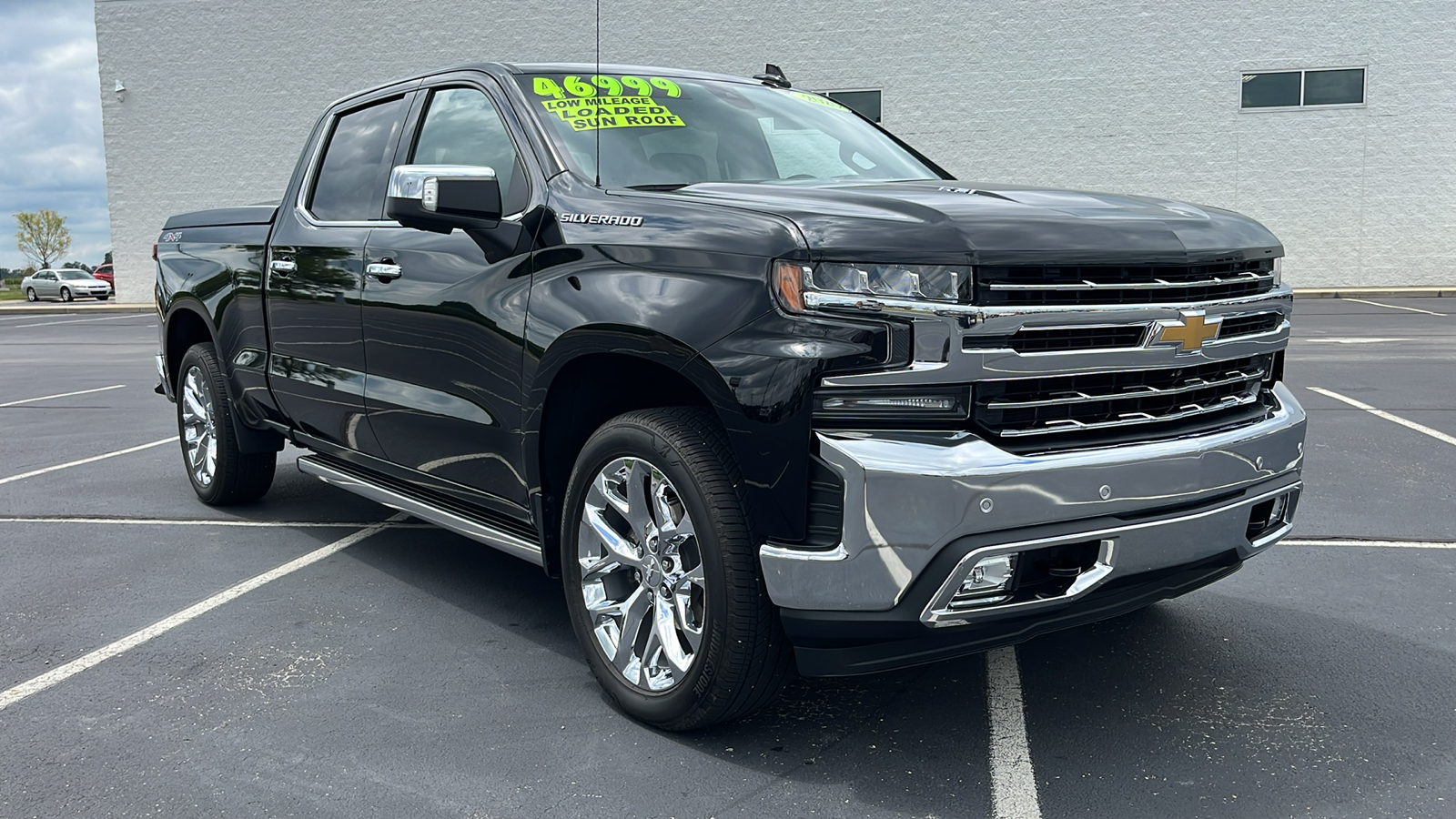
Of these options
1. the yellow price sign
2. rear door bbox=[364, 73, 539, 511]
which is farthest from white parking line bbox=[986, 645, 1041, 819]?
the yellow price sign

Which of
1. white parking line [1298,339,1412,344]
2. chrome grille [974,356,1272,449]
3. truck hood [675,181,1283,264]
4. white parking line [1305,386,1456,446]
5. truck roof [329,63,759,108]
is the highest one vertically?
truck roof [329,63,759,108]

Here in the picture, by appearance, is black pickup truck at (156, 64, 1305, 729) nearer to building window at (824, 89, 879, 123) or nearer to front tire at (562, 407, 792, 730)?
front tire at (562, 407, 792, 730)

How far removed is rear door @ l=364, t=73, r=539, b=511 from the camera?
151 inches

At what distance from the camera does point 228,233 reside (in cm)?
572

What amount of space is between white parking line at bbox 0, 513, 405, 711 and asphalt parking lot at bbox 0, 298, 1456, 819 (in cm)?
2

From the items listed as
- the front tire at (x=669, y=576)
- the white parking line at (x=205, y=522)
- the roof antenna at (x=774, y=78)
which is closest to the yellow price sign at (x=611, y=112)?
the roof antenna at (x=774, y=78)

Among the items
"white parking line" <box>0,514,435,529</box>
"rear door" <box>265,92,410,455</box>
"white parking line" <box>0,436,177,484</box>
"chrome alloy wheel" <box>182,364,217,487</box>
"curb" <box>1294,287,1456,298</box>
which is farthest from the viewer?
"curb" <box>1294,287,1456,298</box>

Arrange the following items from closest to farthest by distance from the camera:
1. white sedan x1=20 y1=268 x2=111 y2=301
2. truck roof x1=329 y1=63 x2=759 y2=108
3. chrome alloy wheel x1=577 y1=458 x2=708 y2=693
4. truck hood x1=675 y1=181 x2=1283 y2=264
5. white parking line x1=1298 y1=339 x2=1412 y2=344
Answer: truck hood x1=675 y1=181 x2=1283 y2=264, chrome alloy wheel x1=577 y1=458 x2=708 y2=693, truck roof x1=329 y1=63 x2=759 y2=108, white parking line x1=1298 y1=339 x2=1412 y2=344, white sedan x1=20 y1=268 x2=111 y2=301

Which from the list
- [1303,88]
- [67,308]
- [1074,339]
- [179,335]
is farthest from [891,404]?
[67,308]

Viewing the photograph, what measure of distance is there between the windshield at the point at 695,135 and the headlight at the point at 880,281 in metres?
1.06

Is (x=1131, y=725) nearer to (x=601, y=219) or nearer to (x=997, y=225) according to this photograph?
(x=997, y=225)

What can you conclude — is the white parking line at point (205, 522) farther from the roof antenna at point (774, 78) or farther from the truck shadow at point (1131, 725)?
the roof antenna at point (774, 78)

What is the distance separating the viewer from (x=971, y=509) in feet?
8.99

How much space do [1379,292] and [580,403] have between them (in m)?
26.7
